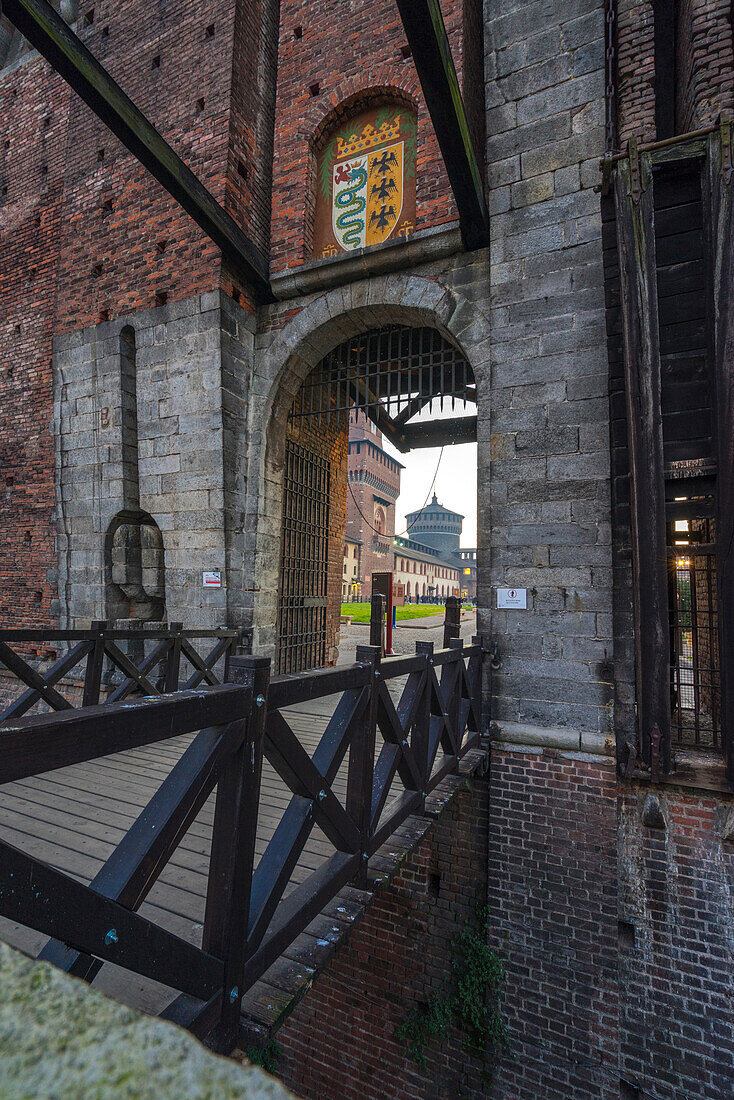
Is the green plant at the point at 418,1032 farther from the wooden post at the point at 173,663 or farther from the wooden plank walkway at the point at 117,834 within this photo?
the wooden post at the point at 173,663

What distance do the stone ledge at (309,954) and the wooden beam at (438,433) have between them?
873 cm

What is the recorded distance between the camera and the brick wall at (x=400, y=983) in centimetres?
500

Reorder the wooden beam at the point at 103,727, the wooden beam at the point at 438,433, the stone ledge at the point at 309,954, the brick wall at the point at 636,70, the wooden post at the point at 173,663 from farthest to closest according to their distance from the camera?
the wooden beam at the point at 438,433
the wooden post at the point at 173,663
the brick wall at the point at 636,70
the stone ledge at the point at 309,954
the wooden beam at the point at 103,727

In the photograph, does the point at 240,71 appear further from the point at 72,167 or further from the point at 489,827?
the point at 489,827

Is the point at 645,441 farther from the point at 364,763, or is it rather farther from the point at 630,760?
the point at 364,763

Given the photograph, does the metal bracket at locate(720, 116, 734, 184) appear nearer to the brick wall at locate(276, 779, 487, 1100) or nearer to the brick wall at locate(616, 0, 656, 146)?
the brick wall at locate(616, 0, 656, 146)

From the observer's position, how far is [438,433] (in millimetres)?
11008

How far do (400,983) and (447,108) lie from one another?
26.5 feet

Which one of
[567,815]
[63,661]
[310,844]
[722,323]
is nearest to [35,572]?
[63,661]

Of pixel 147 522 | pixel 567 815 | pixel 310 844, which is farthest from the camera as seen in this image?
pixel 147 522

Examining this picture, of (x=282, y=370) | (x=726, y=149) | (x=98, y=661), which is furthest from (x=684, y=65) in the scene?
(x=98, y=661)

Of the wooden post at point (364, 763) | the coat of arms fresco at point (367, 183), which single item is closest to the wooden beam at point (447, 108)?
the coat of arms fresco at point (367, 183)

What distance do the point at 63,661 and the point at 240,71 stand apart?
25.1ft

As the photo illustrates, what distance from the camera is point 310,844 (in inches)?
109
